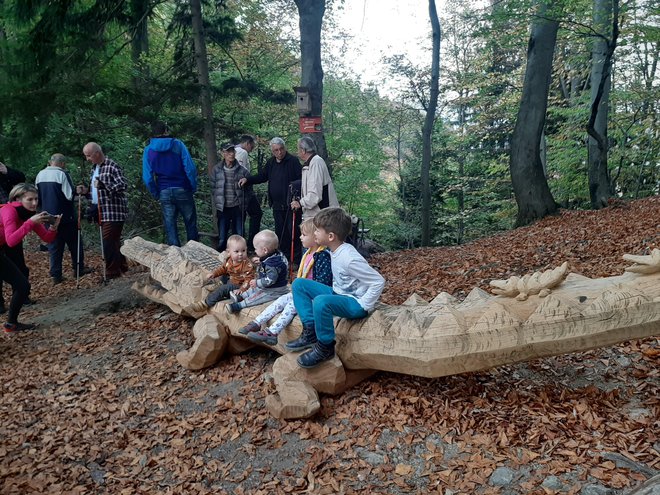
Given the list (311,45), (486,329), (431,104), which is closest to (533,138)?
(431,104)

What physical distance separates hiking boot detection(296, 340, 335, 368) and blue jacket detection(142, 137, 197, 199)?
4.48m

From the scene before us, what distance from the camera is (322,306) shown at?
337 centimetres

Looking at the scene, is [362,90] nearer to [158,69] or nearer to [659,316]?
[158,69]

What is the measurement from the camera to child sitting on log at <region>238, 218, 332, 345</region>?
3830 mm

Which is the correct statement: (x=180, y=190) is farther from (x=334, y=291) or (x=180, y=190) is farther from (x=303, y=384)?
(x=303, y=384)

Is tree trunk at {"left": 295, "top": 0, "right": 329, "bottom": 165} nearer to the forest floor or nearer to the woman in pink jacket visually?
the woman in pink jacket

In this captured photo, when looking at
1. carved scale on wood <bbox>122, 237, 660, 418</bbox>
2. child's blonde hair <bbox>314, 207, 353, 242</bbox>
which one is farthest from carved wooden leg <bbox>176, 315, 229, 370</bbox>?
child's blonde hair <bbox>314, 207, 353, 242</bbox>

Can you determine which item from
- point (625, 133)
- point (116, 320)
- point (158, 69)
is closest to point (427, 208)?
point (625, 133)

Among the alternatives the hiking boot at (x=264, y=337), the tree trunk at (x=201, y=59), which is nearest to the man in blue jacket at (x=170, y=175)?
the tree trunk at (x=201, y=59)

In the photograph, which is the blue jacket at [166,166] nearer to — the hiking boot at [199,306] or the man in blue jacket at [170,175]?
the man in blue jacket at [170,175]

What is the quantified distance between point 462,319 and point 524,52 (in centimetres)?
1780

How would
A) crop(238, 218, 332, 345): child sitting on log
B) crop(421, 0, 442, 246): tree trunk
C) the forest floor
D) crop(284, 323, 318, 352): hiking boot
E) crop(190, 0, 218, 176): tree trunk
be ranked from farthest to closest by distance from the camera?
1. crop(421, 0, 442, 246): tree trunk
2. crop(190, 0, 218, 176): tree trunk
3. crop(238, 218, 332, 345): child sitting on log
4. crop(284, 323, 318, 352): hiking boot
5. the forest floor

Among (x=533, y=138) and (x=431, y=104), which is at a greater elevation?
(x=431, y=104)

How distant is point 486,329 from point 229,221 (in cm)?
544
